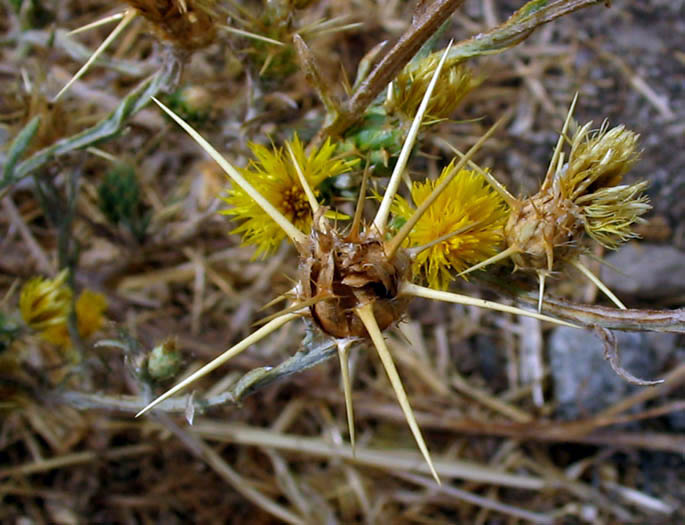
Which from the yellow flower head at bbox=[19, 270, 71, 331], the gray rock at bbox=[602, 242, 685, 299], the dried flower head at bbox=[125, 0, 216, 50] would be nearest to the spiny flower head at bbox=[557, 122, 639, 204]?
the dried flower head at bbox=[125, 0, 216, 50]

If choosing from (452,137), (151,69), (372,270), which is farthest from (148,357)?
(452,137)

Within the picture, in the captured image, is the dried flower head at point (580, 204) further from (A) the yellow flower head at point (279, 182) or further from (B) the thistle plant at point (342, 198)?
(A) the yellow flower head at point (279, 182)

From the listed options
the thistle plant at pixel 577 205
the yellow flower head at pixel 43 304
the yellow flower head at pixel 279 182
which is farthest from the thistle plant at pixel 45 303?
the thistle plant at pixel 577 205

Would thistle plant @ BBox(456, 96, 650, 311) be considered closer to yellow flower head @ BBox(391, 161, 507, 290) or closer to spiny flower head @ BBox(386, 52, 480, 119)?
yellow flower head @ BBox(391, 161, 507, 290)

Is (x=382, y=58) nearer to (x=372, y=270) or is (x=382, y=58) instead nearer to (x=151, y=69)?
(x=372, y=270)

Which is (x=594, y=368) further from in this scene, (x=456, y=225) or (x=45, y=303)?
(x=45, y=303)
